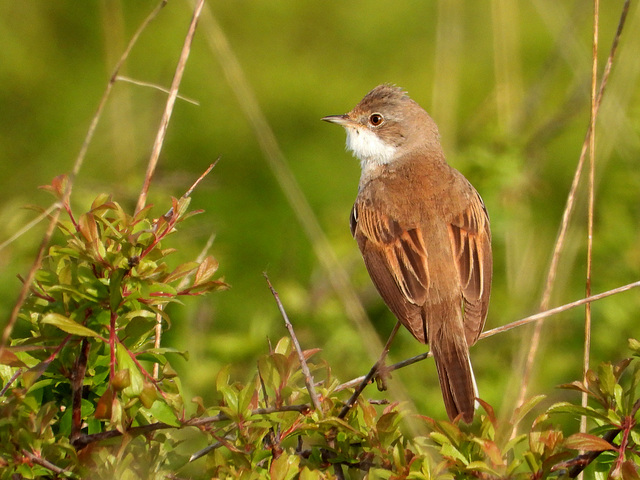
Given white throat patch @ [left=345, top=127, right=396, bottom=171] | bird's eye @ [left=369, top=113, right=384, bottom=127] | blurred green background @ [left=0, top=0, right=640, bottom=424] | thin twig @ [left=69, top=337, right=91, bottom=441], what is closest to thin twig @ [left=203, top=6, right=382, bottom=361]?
blurred green background @ [left=0, top=0, right=640, bottom=424]

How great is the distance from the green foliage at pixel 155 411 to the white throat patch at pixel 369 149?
281cm

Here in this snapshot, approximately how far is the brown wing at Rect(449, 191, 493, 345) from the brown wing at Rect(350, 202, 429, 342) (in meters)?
0.18

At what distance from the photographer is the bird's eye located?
5.62m

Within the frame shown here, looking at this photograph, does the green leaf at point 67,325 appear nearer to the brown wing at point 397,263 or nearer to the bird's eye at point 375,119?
the brown wing at point 397,263

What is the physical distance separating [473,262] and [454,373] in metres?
0.73

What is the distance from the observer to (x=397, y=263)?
4.41 m

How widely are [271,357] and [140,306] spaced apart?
406mm

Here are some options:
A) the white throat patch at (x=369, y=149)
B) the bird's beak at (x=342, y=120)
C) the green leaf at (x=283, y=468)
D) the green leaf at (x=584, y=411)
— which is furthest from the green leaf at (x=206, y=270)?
the bird's beak at (x=342, y=120)

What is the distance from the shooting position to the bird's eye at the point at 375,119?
5.62 m

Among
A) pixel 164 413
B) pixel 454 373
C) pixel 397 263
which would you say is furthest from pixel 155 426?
pixel 397 263

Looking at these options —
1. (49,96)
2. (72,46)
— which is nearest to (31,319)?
(49,96)

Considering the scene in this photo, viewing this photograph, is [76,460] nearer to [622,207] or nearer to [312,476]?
[312,476]

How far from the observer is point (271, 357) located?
2607 mm

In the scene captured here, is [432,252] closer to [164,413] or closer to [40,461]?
[164,413]
